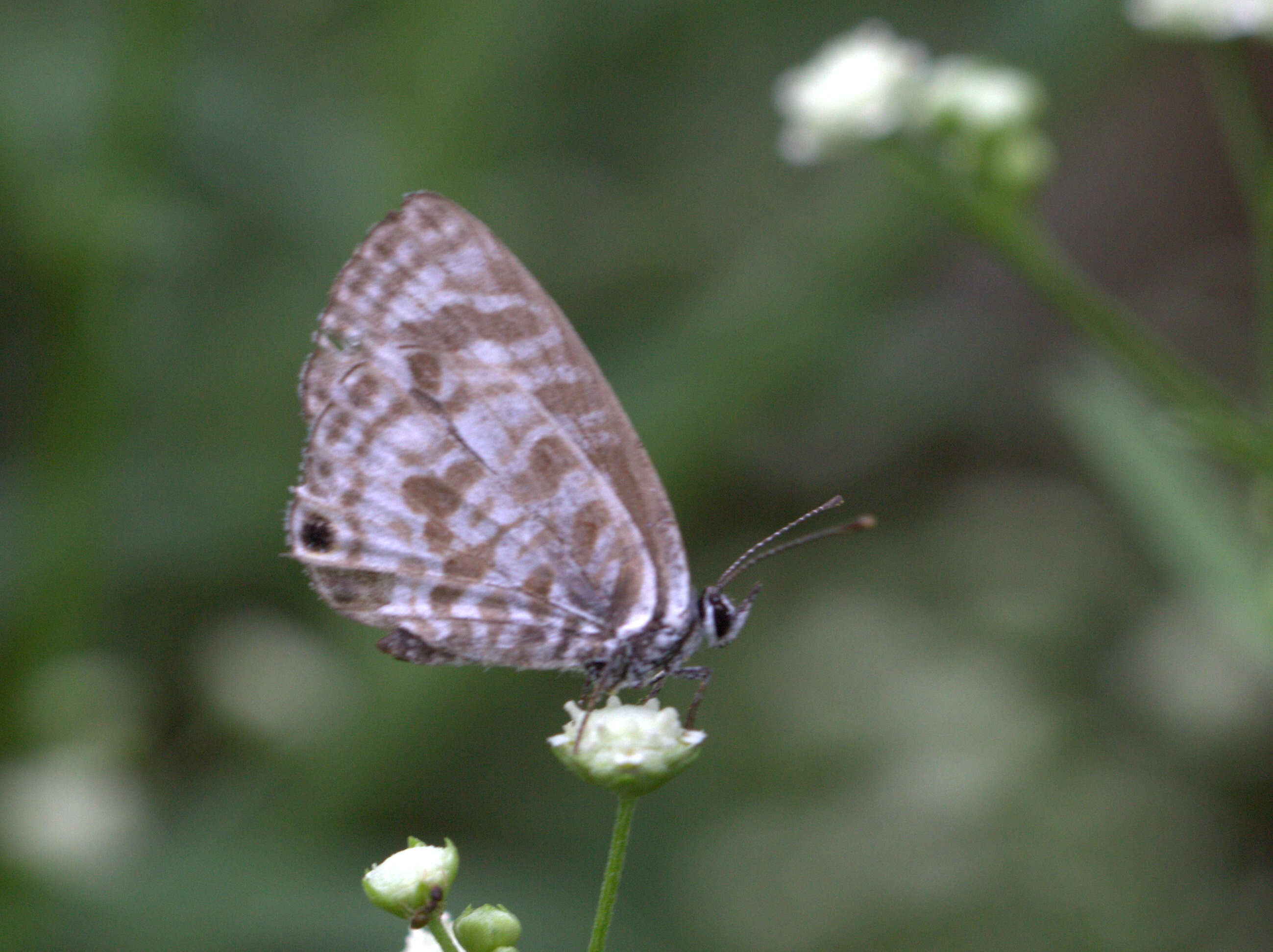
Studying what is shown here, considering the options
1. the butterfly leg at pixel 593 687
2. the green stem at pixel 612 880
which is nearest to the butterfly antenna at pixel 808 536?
the butterfly leg at pixel 593 687

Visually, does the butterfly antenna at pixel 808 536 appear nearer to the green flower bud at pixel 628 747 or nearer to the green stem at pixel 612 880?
the green flower bud at pixel 628 747

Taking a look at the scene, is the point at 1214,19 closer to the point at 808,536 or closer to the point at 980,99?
the point at 980,99

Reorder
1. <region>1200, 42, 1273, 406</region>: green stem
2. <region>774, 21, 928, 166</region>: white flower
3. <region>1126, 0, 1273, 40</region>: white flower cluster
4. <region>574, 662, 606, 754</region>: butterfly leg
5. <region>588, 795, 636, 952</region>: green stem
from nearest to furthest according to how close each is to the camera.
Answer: <region>588, 795, 636, 952</region>: green stem, <region>574, 662, 606, 754</region>: butterfly leg, <region>1200, 42, 1273, 406</region>: green stem, <region>1126, 0, 1273, 40</region>: white flower cluster, <region>774, 21, 928, 166</region>: white flower

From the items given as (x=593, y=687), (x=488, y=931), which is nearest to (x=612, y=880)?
(x=488, y=931)

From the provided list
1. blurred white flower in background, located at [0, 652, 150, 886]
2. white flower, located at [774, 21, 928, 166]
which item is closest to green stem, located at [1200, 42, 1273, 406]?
white flower, located at [774, 21, 928, 166]

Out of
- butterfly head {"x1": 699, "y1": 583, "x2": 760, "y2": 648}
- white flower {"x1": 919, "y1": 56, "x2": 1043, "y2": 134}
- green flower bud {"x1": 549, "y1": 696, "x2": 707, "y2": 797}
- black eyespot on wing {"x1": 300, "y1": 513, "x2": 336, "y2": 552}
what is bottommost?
green flower bud {"x1": 549, "y1": 696, "x2": 707, "y2": 797}

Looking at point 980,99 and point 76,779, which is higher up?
point 980,99

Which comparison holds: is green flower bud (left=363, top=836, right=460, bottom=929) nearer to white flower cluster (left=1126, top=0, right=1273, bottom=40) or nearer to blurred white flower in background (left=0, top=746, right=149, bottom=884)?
blurred white flower in background (left=0, top=746, right=149, bottom=884)
